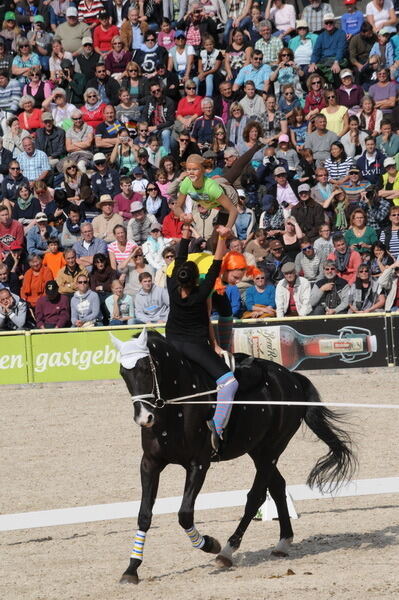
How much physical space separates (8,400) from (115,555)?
738 cm

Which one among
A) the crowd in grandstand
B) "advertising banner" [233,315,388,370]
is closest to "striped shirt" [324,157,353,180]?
the crowd in grandstand

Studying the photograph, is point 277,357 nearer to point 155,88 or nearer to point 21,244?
point 21,244

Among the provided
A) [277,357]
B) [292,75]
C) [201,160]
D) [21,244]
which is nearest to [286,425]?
[201,160]

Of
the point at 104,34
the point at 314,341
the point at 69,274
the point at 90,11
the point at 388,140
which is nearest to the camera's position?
the point at 314,341

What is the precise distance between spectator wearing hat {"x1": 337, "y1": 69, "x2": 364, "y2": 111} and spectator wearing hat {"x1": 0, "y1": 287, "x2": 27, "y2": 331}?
22.3 ft

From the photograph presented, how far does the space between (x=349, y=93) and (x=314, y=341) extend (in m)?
5.44

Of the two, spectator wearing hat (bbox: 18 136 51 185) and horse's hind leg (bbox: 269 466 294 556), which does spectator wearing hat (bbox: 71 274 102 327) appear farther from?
horse's hind leg (bbox: 269 466 294 556)

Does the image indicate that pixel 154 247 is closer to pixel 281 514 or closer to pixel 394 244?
pixel 394 244

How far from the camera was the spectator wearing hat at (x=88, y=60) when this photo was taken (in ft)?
70.0

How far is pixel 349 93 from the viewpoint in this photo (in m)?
19.2

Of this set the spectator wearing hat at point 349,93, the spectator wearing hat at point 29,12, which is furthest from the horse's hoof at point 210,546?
the spectator wearing hat at point 29,12

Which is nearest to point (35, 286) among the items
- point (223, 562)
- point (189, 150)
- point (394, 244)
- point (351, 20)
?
point (189, 150)

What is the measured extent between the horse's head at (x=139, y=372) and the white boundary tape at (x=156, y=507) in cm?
270

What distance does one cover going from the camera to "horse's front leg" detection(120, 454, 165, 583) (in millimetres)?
7461
